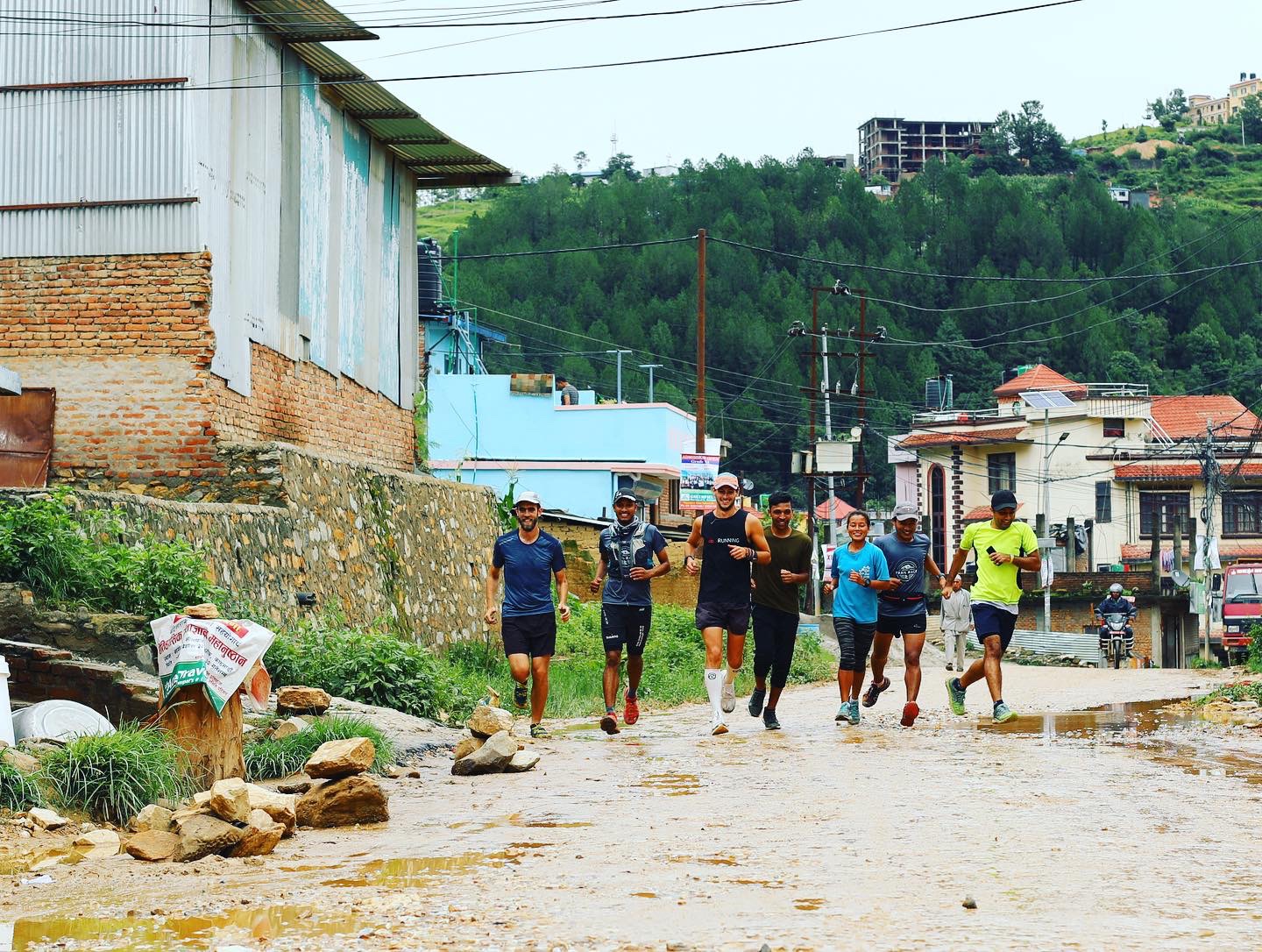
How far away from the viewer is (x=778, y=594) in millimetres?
13445

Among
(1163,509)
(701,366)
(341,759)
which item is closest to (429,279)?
(701,366)

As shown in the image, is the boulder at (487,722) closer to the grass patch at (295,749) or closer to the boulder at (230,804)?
the grass patch at (295,749)

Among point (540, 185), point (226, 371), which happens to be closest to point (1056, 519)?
point (540, 185)

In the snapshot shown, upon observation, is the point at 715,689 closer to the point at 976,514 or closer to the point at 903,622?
the point at 903,622

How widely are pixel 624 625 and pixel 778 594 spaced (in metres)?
1.34

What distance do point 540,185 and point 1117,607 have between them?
205 ft

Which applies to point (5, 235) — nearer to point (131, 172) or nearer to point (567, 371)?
point (131, 172)

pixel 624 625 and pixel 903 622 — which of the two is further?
pixel 903 622

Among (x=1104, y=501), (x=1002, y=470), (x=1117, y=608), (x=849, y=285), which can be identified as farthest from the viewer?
(x=849, y=285)

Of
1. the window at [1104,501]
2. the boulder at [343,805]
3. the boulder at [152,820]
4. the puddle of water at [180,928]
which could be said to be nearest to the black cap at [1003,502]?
the boulder at [343,805]

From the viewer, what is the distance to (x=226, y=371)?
16.4m

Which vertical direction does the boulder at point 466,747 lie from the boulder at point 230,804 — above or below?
below

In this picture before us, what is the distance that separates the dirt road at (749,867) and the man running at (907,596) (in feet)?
8.76

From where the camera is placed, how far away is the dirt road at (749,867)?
5.46m
